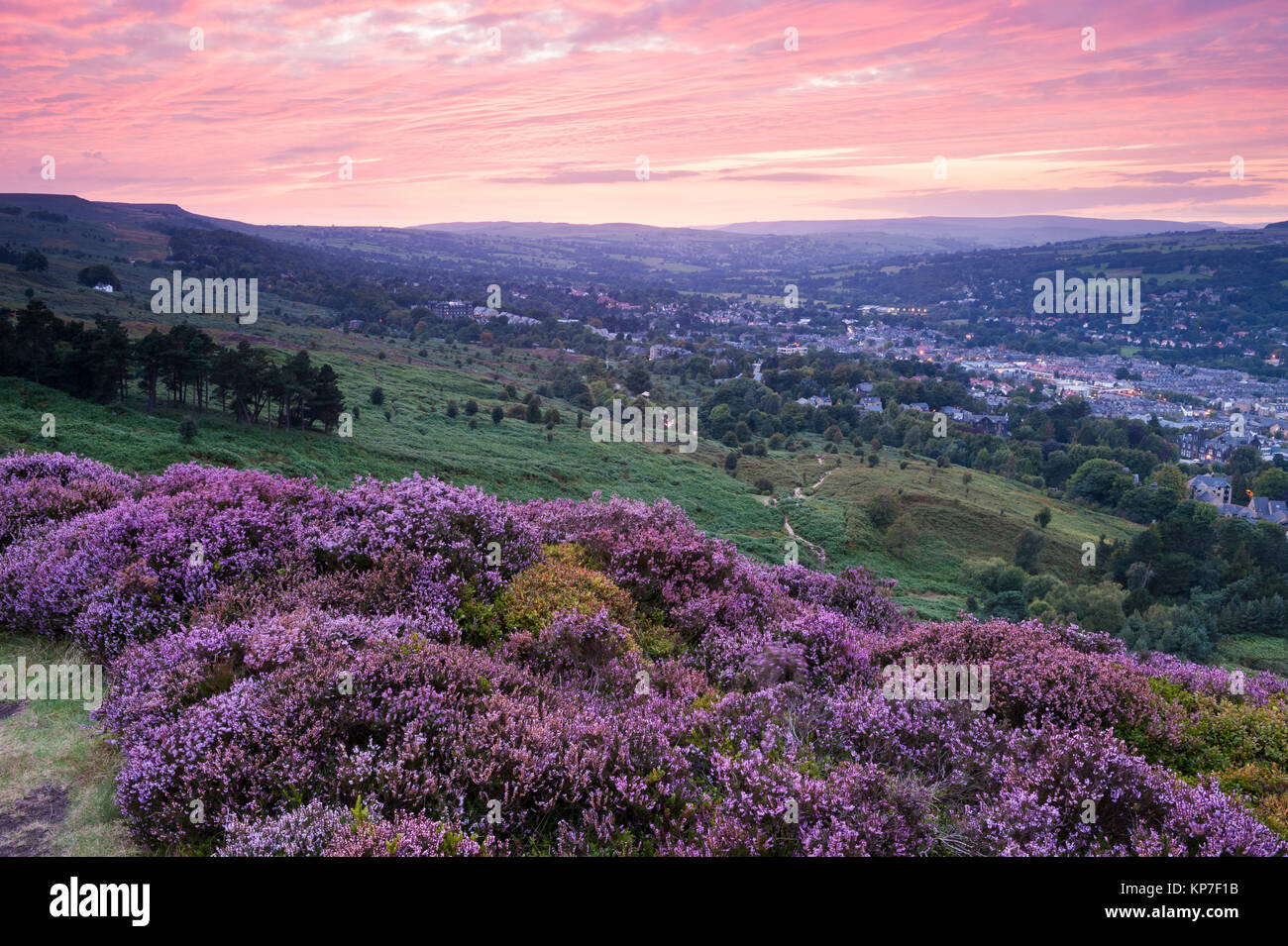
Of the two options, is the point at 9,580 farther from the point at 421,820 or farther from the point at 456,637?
the point at 421,820

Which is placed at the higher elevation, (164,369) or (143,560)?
(164,369)

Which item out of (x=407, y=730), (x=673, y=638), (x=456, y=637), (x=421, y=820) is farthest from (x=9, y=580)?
(x=673, y=638)

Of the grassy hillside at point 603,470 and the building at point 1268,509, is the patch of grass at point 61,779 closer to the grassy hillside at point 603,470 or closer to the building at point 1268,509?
the grassy hillside at point 603,470

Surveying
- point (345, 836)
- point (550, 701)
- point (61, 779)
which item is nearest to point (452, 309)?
point (550, 701)

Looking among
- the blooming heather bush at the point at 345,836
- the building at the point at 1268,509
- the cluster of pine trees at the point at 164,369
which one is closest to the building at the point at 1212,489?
the building at the point at 1268,509

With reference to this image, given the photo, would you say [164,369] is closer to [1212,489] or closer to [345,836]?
[345,836]

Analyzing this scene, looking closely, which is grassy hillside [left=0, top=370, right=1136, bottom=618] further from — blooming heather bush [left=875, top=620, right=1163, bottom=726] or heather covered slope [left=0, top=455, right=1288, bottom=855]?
blooming heather bush [left=875, top=620, right=1163, bottom=726]
